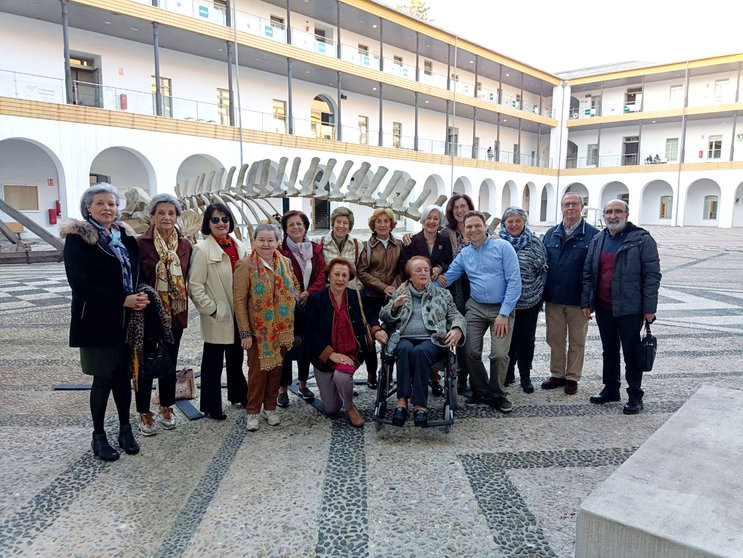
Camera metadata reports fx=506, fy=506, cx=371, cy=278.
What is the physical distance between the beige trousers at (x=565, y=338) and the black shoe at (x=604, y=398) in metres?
0.24

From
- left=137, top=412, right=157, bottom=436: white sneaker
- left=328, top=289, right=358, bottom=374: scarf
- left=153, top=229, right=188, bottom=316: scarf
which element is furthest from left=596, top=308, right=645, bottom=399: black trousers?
left=137, top=412, right=157, bottom=436: white sneaker

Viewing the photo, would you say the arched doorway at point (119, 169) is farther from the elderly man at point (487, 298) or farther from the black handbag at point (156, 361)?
the elderly man at point (487, 298)

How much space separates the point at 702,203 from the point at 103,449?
131 ft

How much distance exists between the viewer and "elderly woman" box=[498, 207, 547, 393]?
4199 mm

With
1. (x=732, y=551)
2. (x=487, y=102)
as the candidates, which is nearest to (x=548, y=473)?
(x=732, y=551)

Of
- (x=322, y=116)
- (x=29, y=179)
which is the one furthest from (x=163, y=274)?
(x=322, y=116)

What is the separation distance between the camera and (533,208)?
35.5 metres

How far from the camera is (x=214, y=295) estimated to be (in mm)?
3658

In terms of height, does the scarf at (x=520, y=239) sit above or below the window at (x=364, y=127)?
below

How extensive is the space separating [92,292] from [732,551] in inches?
124

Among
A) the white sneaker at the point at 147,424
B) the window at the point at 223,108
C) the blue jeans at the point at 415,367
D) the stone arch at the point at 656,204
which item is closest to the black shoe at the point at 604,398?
the blue jeans at the point at 415,367

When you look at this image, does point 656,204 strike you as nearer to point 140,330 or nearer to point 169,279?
point 169,279

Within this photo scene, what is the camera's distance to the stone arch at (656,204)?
35219 mm

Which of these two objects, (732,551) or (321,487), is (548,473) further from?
(732,551)
